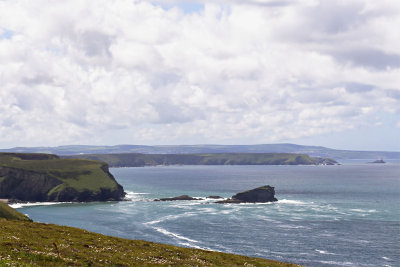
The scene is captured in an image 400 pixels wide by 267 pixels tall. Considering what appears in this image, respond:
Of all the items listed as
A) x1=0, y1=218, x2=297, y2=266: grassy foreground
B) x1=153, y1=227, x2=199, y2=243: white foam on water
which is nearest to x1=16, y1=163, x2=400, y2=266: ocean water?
x1=153, y1=227, x2=199, y2=243: white foam on water

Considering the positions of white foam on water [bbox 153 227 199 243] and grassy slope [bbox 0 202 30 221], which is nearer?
grassy slope [bbox 0 202 30 221]

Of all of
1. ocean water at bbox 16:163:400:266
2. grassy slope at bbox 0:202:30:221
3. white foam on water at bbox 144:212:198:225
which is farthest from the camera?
white foam on water at bbox 144:212:198:225

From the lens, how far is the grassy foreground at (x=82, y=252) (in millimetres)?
35188

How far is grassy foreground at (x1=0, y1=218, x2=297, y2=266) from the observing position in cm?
3519

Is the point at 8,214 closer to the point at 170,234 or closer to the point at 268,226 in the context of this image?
the point at 170,234

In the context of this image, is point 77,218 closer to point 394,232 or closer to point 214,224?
point 214,224

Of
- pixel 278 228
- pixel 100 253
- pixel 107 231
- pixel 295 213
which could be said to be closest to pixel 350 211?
pixel 295 213

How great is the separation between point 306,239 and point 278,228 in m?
18.6

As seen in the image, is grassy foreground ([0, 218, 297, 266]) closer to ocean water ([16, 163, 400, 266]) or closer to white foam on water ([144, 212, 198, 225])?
ocean water ([16, 163, 400, 266])

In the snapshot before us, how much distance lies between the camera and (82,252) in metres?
42.2

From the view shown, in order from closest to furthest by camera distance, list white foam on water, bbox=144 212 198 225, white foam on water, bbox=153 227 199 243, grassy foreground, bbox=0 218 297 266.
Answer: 1. grassy foreground, bbox=0 218 297 266
2. white foam on water, bbox=153 227 199 243
3. white foam on water, bbox=144 212 198 225

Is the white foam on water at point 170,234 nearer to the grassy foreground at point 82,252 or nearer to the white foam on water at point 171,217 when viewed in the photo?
the white foam on water at point 171,217

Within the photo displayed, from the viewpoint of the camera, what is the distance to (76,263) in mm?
35750

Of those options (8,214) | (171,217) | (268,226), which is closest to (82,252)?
(8,214)
